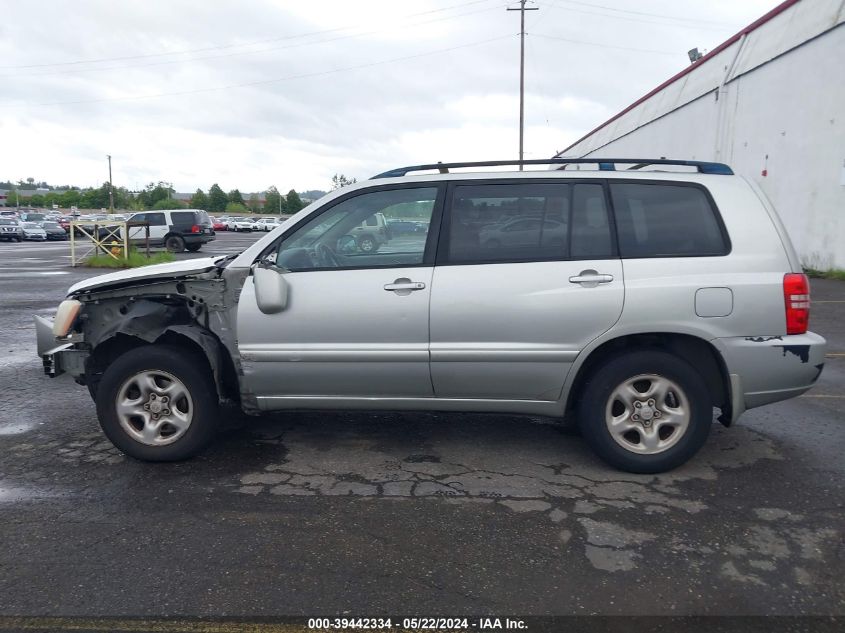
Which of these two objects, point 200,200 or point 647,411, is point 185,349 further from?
point 200,200

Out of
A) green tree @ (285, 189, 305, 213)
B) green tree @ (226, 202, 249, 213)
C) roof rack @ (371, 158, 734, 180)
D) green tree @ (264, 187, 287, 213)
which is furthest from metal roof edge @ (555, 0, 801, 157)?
green tree @ (264, 187, 287, 213)

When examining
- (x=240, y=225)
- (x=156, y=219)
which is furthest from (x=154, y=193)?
(x=156, y=219)

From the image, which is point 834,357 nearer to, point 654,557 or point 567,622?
point 654,557

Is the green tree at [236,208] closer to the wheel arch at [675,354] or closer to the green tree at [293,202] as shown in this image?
the green tree at [293,202]

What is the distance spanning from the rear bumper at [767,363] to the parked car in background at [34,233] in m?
45.4

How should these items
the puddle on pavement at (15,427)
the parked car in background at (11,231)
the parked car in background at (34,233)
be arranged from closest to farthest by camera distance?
the puddle on pavement at (15,427) → the parked car in background at (11,231) → the parked car in background at (34,233)

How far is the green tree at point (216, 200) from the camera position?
4664 inches

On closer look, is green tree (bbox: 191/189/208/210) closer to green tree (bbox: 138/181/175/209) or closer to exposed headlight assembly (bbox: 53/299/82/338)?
green tree (bbox: 138/181/175/209)

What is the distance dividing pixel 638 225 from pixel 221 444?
312 centimetres

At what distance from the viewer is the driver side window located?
169 inches

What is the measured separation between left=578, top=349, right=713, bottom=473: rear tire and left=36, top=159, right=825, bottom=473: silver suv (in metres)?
0.01

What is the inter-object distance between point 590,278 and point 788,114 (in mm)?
15219

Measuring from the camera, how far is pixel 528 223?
4.20m

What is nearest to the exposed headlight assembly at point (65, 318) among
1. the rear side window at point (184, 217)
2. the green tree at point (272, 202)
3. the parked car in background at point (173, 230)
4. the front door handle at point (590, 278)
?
the front door handle at point (590, 278)
